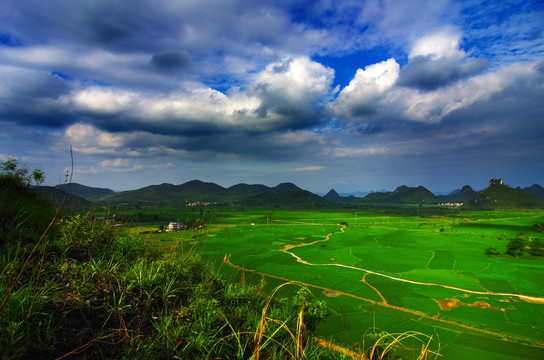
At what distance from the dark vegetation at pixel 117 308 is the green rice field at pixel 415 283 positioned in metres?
1.45

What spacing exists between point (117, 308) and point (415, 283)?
5663 cm

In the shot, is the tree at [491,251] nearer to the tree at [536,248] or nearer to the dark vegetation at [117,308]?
the tree at [536,248]

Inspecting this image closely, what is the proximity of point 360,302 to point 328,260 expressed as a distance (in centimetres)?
2659

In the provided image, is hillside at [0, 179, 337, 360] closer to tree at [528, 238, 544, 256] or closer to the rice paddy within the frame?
the rice paddy

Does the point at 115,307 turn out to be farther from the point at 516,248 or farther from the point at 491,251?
the point at 516,248

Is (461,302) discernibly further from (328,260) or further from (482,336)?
(328,260)

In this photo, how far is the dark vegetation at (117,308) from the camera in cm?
362

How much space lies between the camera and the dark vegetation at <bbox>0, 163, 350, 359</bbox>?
362 cm

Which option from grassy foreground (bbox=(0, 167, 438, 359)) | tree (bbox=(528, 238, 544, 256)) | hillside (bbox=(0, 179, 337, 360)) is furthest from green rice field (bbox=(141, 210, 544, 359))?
tree (bbox=(528, 238, 544, 256))

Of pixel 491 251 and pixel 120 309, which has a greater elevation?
pixel 120 309

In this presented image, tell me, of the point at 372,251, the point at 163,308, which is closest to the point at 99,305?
the point at 163,308

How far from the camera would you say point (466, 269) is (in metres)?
57.6

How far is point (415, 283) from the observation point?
157 feet

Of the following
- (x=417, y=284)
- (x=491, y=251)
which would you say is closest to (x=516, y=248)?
(x=491, y=251)
